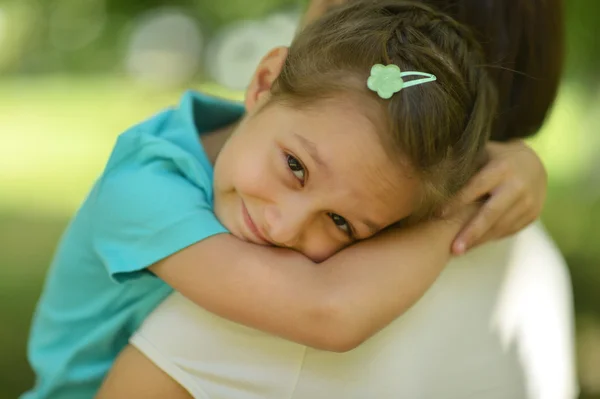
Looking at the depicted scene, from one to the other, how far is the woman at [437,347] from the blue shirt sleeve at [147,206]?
0.35ft

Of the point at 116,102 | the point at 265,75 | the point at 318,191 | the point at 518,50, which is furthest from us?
the point at 116,102

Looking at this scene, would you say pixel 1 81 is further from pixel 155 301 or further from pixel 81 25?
pixel 155 301

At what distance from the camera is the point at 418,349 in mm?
1220

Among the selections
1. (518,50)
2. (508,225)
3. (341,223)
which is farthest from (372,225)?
(518,50)

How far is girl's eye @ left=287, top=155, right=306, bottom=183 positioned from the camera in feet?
4.17

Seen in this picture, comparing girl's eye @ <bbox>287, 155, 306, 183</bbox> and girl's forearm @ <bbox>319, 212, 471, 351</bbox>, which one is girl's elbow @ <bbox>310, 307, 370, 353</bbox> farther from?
girl's eye @ <bbox>287, 155, 306, 183</bbox>

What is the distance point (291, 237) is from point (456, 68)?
423 mm

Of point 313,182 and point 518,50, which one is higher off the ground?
point 518,50

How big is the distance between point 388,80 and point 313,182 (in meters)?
0.21

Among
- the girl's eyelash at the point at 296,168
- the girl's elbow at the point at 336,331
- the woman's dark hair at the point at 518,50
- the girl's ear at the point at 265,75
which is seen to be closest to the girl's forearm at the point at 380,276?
the girl's elbow at the point at 336,331

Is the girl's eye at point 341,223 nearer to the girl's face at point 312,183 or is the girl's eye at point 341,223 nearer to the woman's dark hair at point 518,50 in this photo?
the girl's face at point 312,183

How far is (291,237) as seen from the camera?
1252 mm

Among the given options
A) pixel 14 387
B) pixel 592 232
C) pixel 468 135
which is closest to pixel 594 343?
pixel 592 232

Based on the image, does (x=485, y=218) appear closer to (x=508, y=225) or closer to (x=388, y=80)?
(x=508, y=225)
